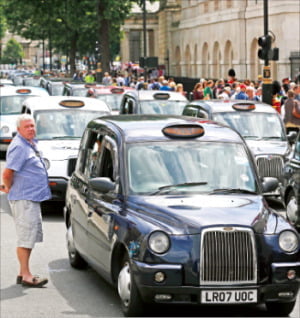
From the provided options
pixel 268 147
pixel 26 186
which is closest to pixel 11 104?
pixel 268 147

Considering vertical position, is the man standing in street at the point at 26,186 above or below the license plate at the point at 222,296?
above

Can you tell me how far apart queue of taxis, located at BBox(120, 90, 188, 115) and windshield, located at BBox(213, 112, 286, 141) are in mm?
4526

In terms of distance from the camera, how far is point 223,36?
6219 cm

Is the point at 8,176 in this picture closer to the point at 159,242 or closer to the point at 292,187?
the point at 159,242

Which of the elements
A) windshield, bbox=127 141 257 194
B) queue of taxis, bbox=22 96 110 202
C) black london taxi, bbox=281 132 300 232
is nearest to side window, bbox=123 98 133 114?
queue of taxis, bbox=22 96 110 202

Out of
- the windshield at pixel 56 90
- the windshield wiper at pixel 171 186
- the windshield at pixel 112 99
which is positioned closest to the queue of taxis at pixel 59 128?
the windshield wiper at pixel 171 186

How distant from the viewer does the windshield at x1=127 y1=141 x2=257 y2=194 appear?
9516 millimetres

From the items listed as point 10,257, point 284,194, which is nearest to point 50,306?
point 10,257

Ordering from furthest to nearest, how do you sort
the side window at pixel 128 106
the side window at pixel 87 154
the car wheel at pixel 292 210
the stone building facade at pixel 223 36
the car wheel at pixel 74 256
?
the stone building facade at pixel 223 36
the side window at pixel 128 106
the car wheel at pixel 292 210
the car wheel at pixel 74 256
the side window at pixel 87 154

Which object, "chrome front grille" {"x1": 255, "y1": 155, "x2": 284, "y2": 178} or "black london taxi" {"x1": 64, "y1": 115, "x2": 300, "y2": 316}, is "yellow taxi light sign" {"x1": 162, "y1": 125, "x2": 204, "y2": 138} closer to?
"black london taxi" {"x1": 64, "y1": 115, "x2": 300, "y2": 316}

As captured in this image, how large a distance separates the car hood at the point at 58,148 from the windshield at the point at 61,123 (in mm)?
321

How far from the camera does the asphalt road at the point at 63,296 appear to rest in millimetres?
9234

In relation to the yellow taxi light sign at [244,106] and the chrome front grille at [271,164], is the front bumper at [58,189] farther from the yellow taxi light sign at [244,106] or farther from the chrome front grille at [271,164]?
the yellow taxi light sign at [244,106]

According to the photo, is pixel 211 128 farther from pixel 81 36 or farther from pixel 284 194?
pixel 81 36
